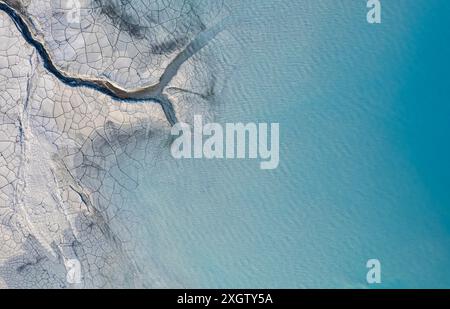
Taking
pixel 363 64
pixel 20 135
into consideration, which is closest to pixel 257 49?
pixel 363 64

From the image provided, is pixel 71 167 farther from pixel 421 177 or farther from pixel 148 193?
pixel 421 177

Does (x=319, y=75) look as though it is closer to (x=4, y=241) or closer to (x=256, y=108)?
(x=256, y=108)

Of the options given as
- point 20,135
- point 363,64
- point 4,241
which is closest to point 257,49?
point 363,64

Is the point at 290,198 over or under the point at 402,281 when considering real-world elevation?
over

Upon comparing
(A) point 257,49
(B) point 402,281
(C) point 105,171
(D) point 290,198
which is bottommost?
(B) point 402,281
